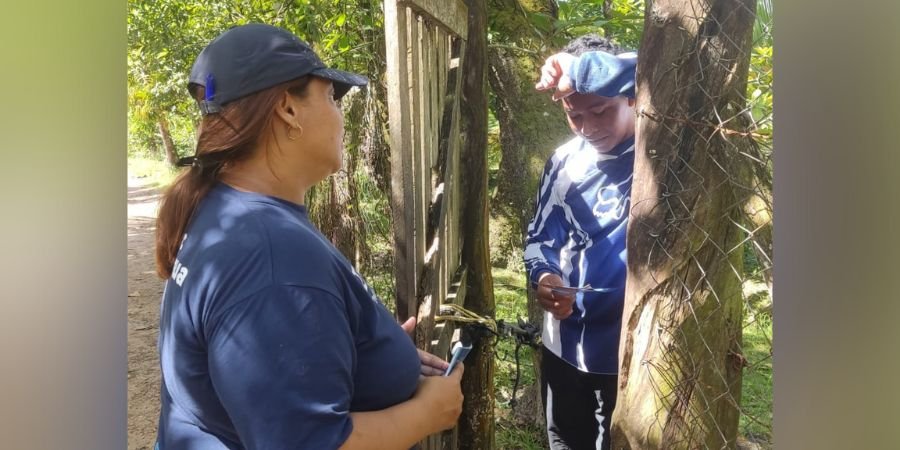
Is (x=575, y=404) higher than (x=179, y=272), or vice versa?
(x=179, y=272)

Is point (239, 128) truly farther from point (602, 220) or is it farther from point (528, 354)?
point (528, 354)

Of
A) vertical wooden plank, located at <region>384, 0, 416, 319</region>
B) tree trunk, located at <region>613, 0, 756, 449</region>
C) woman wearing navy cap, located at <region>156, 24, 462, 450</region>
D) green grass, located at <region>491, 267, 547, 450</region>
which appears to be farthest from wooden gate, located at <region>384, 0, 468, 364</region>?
tree trunk, located at <region>613, 0, 756, 449</region>

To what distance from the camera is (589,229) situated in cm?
127

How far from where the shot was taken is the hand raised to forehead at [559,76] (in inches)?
51.2

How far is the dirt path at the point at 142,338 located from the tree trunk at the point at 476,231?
2.73 ft

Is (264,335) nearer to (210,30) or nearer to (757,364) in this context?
(757,364)

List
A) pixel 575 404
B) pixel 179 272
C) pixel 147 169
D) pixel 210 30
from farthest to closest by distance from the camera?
pixel 210 30 → pixel 147 169 → pixel 575 404 → pixel 179 272

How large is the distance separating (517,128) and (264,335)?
129cm

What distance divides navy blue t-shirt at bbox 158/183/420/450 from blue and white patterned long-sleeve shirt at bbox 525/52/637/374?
1.66ft

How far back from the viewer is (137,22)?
254 centimetres

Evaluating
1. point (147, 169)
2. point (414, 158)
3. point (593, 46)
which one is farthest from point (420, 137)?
point (147, 169)
